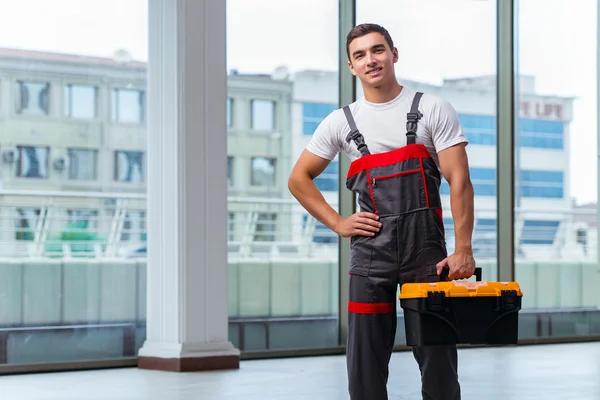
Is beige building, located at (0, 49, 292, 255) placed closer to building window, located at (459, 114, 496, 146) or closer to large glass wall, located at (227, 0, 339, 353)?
large glass wall, located at (227, 0, 339, 353)

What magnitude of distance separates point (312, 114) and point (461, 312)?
3521 mm

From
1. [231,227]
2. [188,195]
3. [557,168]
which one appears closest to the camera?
[188,195]

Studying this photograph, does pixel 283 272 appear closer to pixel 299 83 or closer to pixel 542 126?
pixel 299 83

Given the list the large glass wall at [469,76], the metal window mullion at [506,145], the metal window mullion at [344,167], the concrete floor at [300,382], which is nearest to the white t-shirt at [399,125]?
the concrete floor at [300,382]

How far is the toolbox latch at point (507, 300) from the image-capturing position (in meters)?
2.05

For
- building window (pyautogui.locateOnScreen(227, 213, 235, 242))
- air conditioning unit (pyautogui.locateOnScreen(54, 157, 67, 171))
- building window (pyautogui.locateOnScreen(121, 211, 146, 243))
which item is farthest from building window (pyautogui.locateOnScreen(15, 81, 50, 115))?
building window (pyautogui.locateOnScreen(227, 213, 235, 242))

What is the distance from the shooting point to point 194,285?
15.2ft

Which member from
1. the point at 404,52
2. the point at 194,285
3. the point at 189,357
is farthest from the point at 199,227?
the point at 404,52

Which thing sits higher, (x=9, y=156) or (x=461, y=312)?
(x=9, y=156)

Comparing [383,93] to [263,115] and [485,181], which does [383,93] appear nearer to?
[263,115]

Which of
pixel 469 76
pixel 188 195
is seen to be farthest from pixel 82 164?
pixel 469 76

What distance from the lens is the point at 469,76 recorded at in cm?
603

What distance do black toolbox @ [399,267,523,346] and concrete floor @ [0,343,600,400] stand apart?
5.34 feet

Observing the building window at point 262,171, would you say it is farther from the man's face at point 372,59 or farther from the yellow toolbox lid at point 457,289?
the yellow toolbox lid at point 457,289
